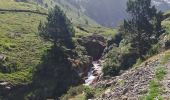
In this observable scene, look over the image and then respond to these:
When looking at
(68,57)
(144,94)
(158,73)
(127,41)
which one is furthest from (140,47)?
(144,94)

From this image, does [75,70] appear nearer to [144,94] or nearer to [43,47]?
[43,47]

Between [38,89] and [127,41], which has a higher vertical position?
[127,41]

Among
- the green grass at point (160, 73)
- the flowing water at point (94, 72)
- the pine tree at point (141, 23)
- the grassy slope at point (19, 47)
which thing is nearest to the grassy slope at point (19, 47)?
the grassy slope at point (19, 47)

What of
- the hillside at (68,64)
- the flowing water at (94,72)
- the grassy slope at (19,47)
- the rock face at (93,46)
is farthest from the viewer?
the rock face at (93,46)

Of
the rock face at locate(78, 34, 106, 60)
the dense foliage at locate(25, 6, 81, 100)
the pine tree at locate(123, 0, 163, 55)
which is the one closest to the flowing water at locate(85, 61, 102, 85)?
the dense foliage at locate(25, 6, 81, 100)

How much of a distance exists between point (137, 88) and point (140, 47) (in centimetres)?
5455

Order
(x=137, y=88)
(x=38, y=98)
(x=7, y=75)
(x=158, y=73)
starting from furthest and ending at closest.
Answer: (x=7, y=75) < (x=38, y=98) < (x=158, y=73) < (x=137, y=88)

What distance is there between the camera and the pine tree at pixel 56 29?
122 metres

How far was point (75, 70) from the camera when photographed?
4254 inches

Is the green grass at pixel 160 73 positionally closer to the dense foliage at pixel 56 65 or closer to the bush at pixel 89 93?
the bush at pixel 89 93

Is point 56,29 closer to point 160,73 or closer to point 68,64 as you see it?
point 68,64

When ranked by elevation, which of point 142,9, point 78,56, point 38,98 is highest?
point 142,9

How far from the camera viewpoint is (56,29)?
123188mm

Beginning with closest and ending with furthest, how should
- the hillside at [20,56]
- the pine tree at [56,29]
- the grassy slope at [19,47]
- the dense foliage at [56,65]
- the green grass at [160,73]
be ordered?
1. the green grass at [160,73]
2. the hillside at [20,56]
3. the dense foliage at [56,65]
4. the grassy slope at [19,47]
5. the pine tree at [56,29]
